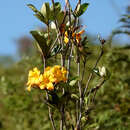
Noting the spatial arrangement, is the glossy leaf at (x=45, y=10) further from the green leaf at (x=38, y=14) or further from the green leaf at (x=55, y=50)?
the green leaf at (x=55, y=50)

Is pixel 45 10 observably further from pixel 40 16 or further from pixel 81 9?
pixel 81 9

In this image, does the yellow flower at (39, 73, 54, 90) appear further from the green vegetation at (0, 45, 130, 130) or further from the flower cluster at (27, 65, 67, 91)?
the green vegetation at (0, 45, 130, 130)

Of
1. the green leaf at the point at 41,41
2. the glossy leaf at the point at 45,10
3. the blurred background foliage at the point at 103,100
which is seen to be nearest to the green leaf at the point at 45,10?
the glossy leaf at the point at 45,10

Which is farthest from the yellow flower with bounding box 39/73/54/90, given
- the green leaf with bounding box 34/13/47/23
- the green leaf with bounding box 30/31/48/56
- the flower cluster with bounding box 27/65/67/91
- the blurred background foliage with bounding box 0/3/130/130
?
the blurred background foliage with bounding box 0/3/130/130

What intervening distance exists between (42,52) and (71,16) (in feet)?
0.87

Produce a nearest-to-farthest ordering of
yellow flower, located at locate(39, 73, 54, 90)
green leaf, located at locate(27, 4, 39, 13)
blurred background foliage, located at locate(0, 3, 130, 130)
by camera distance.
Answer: yellow flower, located at locate(39, 73, 54, 90) < green leaf, located at locate(27, 4, 39, 13) < blurred background foliage, located at locate(0, 3, 130, 130)

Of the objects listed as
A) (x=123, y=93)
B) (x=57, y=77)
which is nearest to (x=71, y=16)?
(x=57, y=77)

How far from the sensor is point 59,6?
1.42 metres

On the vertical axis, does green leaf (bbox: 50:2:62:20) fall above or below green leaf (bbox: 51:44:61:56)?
above

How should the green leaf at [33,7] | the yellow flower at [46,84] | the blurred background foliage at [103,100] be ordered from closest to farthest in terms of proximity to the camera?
the yellow flower at [46,84] → the green leaf at [33,7] → the blurred background foliage at [103,100]

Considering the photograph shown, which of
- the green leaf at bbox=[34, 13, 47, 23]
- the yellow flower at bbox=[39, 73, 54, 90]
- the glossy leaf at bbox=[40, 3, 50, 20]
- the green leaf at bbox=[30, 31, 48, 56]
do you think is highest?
the glossy leaf at bbox=[40, 3, 50, 20]

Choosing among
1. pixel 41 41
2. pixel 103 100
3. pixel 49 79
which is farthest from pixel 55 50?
pixel 103 100

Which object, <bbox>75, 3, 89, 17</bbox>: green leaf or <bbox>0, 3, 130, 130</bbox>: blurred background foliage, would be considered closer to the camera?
<bbox>75, 3, 89, 17</bbox>: green leaf

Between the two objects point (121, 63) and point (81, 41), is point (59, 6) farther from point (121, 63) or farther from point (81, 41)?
point (121, 63)
